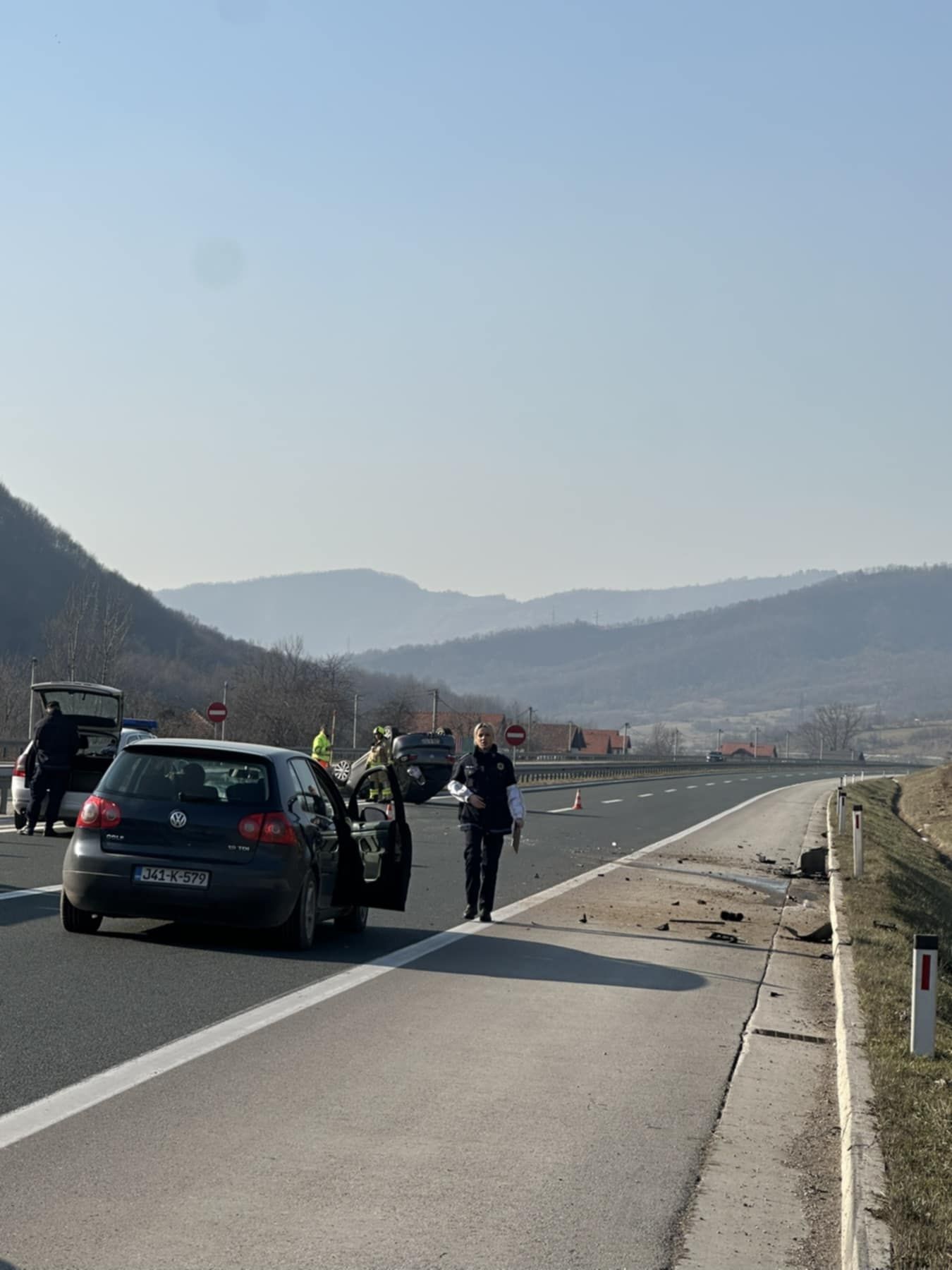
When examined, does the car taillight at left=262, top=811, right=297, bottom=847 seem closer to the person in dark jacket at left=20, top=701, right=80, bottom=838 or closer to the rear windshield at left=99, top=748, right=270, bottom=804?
the rear windshield at left=99, top=748, right=270, bottom=804

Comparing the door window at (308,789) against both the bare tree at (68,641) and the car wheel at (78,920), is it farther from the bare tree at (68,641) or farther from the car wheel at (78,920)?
the bare tree at (68,641)

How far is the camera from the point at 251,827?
11383 millimetres

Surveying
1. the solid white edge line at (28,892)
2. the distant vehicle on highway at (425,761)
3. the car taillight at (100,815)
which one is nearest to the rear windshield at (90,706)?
the solid white edge line at (28,892)

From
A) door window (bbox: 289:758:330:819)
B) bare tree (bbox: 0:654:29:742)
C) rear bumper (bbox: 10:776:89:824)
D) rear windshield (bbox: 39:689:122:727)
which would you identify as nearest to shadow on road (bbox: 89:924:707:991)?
door window (bbox: 289:758:330:819)

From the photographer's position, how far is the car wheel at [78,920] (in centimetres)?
1173

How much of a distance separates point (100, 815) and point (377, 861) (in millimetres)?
2340

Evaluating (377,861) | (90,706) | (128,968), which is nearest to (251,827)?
(128,968)

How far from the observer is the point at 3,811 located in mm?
25812

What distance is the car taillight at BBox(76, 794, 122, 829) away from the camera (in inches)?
452

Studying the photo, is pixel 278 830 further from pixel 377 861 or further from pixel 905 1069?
pixel 905 1069

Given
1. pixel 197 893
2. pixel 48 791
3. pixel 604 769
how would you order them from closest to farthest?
1. pixel 197 893
2. pixel 48 791
3. pixel 604 769

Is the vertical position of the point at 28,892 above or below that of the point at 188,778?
below

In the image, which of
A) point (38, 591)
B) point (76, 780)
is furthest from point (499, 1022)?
point (38, 591)

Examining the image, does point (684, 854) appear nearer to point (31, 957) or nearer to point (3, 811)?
point (3, 811)
